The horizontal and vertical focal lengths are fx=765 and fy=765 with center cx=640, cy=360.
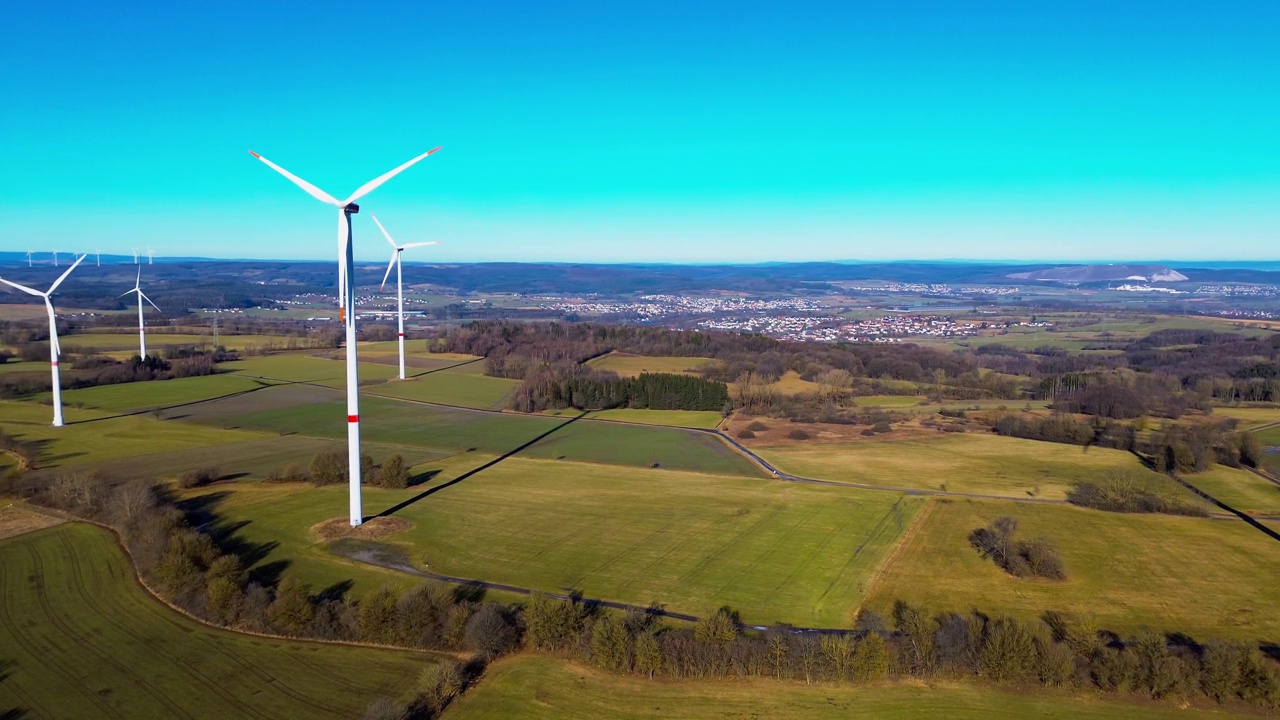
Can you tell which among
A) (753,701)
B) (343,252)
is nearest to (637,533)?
(753,701)

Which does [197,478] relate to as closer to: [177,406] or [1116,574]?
[177,406]

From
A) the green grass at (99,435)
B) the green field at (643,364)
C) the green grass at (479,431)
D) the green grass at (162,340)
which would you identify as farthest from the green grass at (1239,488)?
the green grass at (162,340)

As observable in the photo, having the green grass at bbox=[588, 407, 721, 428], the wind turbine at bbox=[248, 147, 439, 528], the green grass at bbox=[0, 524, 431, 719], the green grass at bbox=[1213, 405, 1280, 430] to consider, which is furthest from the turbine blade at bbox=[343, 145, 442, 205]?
the green grass at bbox=[1213, 405, 1280, 430]

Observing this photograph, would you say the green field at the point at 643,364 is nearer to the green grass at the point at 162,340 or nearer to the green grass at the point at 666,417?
the green grass at the point at 666,417

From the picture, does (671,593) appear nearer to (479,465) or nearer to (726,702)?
(726,702)

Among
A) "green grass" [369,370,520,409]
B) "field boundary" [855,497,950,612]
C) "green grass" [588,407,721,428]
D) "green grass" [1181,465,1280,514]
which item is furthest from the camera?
"green grass" [369,370,520,409]

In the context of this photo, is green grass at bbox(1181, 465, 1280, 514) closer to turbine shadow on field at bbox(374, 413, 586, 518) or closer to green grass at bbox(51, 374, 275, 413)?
turbine shadow on field at bbox(374, 413, 586, 518)
